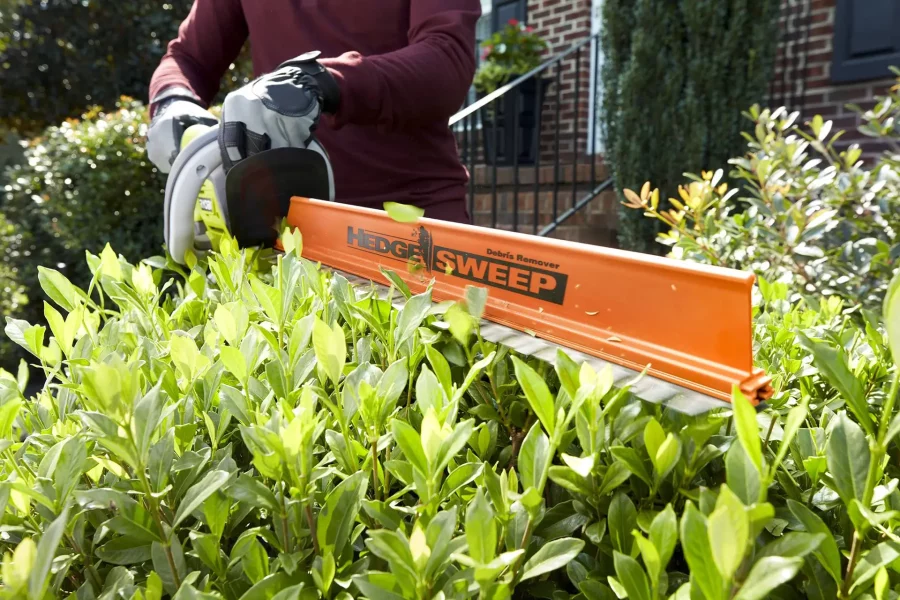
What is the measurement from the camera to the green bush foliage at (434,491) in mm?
476

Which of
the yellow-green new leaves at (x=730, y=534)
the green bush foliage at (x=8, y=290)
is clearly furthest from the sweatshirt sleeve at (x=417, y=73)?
the green bush foliage at (x=8, y=290)

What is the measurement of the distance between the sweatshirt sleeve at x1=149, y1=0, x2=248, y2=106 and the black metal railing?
3.84m

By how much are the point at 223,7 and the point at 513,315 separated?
2.38 m

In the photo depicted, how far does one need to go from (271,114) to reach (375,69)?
409 millimetres

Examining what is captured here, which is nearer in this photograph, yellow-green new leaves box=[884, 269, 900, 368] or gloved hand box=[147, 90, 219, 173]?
yellow-green new leaves box=[884, 269, 900, 368]

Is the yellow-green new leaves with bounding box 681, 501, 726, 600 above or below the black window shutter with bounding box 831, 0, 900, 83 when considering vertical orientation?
below

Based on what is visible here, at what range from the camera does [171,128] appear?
215 cm

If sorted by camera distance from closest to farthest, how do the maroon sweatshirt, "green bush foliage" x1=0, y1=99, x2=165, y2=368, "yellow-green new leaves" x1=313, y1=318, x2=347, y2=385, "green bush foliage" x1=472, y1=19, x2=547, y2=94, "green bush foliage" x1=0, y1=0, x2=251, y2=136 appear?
"yellow-green new leaves" x1=313, y1=318, x2=347, y2=385 < the maroon sweatshirt < "green bush foliage" x1=0, y1=99, x2=165, y2=368 < "green bush foliage" x1=472, y1=19, x2=547, y2=94 < "green bush foliage" x1=0, y1=0, x2=251, y2=136

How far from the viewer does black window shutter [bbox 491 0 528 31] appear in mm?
8137

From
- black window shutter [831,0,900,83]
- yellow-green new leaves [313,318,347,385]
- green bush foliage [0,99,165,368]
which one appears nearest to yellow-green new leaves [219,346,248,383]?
yellow-green new leaves [313,318,347,385]

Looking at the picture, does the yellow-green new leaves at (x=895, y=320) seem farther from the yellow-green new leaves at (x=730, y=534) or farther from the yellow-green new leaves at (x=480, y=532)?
the yellow-green new leaves at (x=480, y=532)

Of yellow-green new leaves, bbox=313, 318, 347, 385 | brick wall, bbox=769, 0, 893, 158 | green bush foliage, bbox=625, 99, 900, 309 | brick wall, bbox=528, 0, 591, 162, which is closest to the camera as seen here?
yellow-green new leaves, bbox=313, 318, 347, 385

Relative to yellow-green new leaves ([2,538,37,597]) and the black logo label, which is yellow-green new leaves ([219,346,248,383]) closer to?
yellow-green new leaves ([2,538,37,597])

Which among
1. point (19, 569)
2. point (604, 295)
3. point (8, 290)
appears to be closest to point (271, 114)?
point (604, 295)
